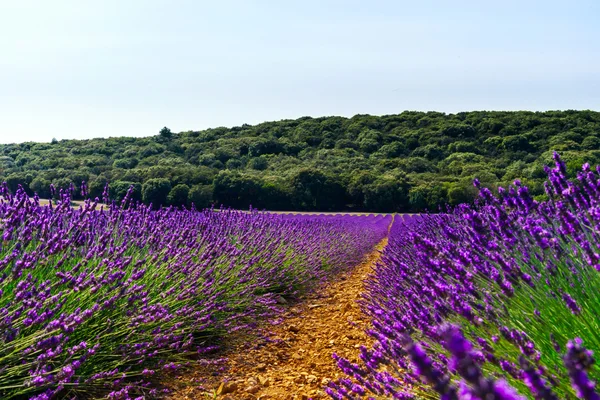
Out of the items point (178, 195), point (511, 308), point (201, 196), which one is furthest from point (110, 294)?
point (178, 195)

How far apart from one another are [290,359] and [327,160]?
129ft

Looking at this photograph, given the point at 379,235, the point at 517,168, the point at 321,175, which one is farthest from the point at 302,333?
the point at 517,168

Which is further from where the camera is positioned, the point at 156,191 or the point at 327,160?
the point at 327,160

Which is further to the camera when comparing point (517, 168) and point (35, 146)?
point (35, 146)

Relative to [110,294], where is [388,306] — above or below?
below

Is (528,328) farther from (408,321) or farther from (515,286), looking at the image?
(408,321)

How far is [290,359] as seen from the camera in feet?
10.6

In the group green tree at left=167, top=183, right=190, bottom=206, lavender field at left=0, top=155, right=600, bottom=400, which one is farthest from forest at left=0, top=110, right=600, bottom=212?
lavender field at left=0, top=155, right=600, bottom=400

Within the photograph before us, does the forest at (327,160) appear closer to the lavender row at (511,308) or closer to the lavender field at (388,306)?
the lavender field at (388,306)

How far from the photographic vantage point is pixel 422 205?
26156mm

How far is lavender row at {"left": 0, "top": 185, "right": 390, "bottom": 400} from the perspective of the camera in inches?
77.2

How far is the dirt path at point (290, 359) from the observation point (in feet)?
8.48

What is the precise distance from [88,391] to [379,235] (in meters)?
12.6

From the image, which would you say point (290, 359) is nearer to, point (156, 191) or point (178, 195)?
point (178, 195)
